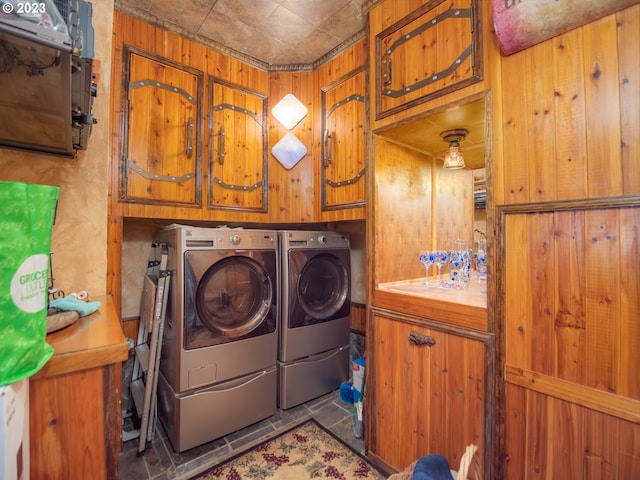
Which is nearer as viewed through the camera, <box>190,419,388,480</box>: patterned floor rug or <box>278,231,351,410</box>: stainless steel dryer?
<box>190,419,388,480</box>: patterned floor rug

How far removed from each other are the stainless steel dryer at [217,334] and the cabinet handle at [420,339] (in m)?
1.07

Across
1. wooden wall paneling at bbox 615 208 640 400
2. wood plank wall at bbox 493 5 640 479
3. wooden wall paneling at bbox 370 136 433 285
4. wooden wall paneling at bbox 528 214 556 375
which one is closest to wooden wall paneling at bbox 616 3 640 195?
wood plank wall at bbox 493 5 640 479

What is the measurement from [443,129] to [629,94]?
2.71 ft

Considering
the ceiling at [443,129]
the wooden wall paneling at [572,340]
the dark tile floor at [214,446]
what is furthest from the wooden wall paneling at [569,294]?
the dark tile floor at [214,446]

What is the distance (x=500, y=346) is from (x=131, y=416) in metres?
2.55

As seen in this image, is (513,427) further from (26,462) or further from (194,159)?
(194,159)

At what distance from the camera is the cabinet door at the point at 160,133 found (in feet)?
6.31

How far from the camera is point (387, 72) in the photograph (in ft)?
5.49

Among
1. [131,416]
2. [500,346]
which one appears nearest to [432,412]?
[500,346]

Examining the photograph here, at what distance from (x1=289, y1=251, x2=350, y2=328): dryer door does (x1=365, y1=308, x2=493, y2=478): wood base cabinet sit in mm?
714

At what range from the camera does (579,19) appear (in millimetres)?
1021

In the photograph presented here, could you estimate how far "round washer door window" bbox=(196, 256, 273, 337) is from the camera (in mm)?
1935

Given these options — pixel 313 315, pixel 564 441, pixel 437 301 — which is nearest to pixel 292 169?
pixel 313 315

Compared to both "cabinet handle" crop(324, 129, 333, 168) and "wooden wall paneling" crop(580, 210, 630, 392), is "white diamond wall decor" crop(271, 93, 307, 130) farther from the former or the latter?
"wooden wall paneling" crop(580, 210, 630, 392)
